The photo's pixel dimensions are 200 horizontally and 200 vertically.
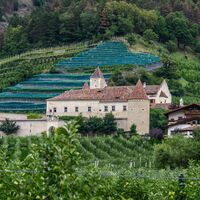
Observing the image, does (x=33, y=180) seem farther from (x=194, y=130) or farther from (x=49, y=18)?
(x=49, y=18)

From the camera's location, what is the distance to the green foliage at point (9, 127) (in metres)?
71.0

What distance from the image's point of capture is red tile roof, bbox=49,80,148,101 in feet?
240

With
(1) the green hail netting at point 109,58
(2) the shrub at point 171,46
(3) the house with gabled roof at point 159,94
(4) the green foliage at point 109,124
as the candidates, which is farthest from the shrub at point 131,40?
(4) the green foliage at point 109,124

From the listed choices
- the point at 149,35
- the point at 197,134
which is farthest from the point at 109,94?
the point at 149,35

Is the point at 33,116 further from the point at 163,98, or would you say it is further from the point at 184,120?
the point at 163,98

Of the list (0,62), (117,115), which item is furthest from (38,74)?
(117,115)

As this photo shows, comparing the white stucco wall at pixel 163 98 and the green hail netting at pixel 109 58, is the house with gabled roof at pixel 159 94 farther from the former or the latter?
the green hail netting at pixel 109 58

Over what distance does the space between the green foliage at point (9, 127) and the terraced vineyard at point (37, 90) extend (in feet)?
27.7

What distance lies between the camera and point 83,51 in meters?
104

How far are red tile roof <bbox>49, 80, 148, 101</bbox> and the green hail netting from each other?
18.4 metres

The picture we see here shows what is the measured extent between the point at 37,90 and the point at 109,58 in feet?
45.7

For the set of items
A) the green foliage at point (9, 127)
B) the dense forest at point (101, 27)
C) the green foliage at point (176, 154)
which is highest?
the dense forest at point (101, 27)

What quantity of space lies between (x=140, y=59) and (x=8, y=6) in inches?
3675

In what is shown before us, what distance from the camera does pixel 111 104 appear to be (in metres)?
74.2
